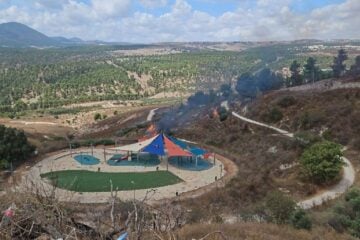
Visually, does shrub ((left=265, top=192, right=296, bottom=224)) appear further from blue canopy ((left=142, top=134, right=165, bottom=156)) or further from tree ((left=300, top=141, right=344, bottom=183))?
blue canopy ((left=142, top=134, right=165, bottom=156))

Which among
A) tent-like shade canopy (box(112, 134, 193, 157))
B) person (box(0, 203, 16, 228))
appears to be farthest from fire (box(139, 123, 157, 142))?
person (box(0, 203, 16, 228))

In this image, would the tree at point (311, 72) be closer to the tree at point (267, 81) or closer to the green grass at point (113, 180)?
the tree at point (267, 81)

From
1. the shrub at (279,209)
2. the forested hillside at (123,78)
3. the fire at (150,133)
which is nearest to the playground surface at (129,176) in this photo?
the fire at (150,133)

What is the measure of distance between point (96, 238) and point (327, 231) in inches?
406

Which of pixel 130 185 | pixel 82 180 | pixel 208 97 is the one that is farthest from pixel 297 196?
pixel 208 97

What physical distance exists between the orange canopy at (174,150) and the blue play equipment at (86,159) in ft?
16.7

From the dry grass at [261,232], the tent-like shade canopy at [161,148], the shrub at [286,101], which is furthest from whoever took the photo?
the shrub at [286,101]

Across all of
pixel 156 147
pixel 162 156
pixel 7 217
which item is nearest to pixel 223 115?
pixel 162 156

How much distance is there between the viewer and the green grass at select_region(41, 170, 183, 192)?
25416 mm

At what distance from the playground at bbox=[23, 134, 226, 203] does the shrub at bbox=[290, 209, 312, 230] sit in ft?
28.9

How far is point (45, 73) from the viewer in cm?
12688

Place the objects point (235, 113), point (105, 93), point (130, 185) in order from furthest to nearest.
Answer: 1. point (105, 93)
2. point (235, 113)
3. point (130, 185)

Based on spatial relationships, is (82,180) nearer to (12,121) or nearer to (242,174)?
(242,174)

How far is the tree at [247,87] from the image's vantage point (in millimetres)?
59550
